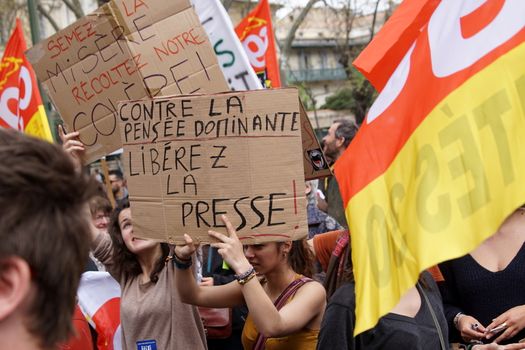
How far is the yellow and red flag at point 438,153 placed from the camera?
81.9 inches

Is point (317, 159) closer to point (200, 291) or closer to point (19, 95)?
point (200, 291)

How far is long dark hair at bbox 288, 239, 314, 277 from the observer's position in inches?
137

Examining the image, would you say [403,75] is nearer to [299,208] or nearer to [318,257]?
[299,208]

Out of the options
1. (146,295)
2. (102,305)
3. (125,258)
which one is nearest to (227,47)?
(125,258)

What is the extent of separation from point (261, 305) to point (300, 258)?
1.97 ft

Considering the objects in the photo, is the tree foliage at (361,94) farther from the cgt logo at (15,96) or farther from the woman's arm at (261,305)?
the woman's arm at (261,305)

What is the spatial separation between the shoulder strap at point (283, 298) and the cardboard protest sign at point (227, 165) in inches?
17.8

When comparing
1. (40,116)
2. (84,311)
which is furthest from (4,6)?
(84,311)

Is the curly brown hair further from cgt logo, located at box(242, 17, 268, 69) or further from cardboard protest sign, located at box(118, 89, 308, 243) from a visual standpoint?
cgt logo, located at box(242, 17, 268, 69)

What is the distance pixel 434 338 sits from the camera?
9.07 feet

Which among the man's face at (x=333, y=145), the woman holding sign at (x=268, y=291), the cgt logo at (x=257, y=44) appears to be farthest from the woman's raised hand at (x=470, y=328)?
the cgt logo at (x=257, y=44)

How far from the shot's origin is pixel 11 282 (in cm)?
139

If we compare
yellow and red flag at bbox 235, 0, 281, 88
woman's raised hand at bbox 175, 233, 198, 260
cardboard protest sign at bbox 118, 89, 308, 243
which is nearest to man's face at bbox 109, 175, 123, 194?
yellow and red flag at bbox 235, 0, 281, 88

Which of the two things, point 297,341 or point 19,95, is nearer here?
point 297,341
